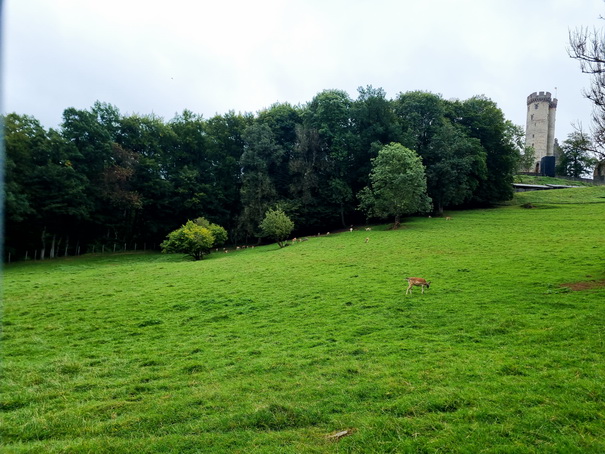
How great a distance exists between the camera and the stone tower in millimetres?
87375

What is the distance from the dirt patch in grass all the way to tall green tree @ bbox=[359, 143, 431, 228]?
23.5 metres

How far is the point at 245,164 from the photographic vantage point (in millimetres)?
46000

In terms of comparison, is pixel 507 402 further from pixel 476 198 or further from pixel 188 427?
pixel 476 198

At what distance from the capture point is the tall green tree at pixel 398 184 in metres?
36.7

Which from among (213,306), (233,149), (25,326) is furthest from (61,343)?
(233,149)

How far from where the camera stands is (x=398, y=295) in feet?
44.4

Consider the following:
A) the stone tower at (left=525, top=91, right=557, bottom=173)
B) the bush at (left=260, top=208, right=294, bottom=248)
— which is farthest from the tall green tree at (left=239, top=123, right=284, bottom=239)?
the stone tower at (left=525, top=91, right=557, bottom=173)

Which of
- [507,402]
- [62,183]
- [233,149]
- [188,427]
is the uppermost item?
[233,149]

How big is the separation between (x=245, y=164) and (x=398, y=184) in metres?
20.5

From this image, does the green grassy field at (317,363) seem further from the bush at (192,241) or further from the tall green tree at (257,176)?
the tall green tree at (257,176)

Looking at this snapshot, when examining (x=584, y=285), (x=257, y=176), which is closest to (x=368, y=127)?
(x=257, y=176)

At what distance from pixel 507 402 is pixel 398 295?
7888 millimetres

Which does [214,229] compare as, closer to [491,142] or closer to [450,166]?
[450,166]

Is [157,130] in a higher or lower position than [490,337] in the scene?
higher
